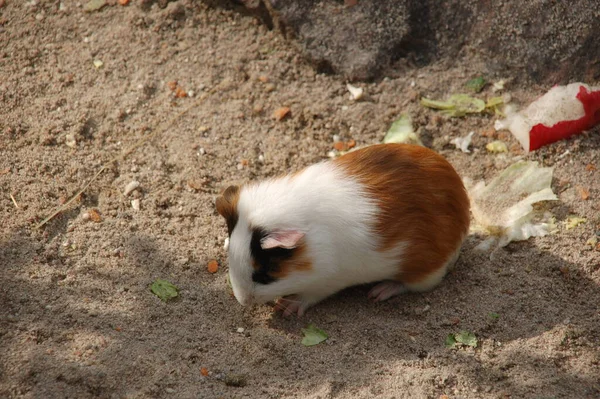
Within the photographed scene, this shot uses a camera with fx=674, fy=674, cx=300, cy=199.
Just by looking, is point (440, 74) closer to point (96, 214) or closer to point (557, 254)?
point (557, 254)

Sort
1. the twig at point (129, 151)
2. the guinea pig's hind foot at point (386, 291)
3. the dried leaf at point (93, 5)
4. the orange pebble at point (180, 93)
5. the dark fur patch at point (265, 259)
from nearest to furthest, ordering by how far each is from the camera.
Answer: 1. the dark fur patch at point (265, 259)
2. the guinea pig's hind foot at point (386, 291)
3. the twig at point (129, 151)
4. the orange pebble at point (180, 93)
5. the dried leaf at point (93, 5)

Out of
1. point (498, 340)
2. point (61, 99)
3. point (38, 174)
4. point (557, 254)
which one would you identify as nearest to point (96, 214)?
point (38, 174)

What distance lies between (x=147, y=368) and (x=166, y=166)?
152 centimetres

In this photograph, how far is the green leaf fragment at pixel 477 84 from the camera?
4.57m

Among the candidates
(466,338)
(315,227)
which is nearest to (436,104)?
(315,227)

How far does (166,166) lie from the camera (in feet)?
13.7

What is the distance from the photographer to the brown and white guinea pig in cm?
326

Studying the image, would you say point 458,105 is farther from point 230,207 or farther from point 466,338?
point 230,207

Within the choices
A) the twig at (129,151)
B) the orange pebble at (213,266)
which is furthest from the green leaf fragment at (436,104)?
the orange pebble at (213,266)

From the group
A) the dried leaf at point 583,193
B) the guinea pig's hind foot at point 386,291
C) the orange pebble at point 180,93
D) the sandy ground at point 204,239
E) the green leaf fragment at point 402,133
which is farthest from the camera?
the orange pebble at point 180,93

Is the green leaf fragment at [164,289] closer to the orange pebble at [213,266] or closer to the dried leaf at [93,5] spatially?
the orange pebble at [213,266]

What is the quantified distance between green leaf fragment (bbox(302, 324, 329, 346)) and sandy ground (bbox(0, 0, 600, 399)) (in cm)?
4

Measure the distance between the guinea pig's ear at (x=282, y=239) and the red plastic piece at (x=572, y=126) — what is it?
1.88m

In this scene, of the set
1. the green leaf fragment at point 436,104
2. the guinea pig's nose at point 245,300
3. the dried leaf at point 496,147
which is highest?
the green leaf fragment at point 436,104
